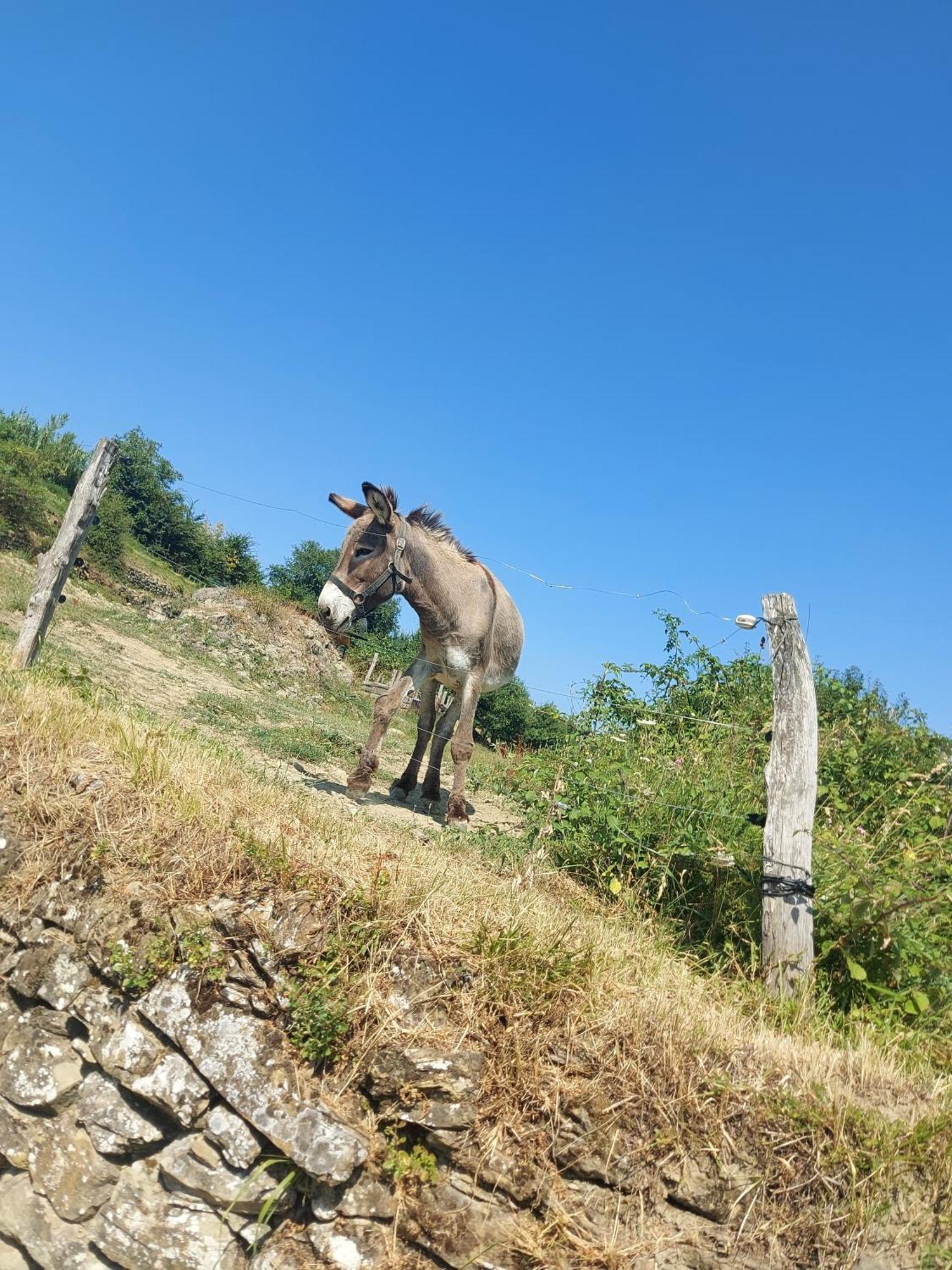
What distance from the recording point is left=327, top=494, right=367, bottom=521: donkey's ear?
8625mm

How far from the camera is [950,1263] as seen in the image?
3.46 metres

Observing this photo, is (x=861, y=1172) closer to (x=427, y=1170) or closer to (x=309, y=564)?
(x=427, y=1170)

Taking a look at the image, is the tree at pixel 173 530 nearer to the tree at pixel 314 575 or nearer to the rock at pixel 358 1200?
the tree at pixel 314 575

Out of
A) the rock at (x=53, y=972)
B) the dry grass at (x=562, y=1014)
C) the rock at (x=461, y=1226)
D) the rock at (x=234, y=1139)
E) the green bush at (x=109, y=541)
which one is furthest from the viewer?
the green bush at (x=109, y=541)

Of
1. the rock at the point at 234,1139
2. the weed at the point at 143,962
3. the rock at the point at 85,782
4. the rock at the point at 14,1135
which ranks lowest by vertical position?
the rock at the point at 14,1135

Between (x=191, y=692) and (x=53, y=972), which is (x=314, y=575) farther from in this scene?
(x=53, y=972)

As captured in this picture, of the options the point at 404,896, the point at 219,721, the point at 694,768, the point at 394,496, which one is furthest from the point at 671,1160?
the point at 219,721

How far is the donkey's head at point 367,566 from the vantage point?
7.99 m

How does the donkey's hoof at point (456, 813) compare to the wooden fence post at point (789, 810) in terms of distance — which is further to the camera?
the donkey's hoof at point (456, 813)

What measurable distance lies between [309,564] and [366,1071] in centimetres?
3754

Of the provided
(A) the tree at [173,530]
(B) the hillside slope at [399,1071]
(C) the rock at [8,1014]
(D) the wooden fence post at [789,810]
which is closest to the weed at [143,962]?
(B) the hillside slope at [399,1071]

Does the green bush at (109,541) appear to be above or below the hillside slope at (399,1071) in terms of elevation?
above

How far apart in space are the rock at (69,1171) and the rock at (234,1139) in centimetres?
83

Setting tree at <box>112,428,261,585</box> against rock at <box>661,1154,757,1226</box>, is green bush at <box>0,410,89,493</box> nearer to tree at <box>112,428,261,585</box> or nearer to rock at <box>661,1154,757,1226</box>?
tree at <box>112,428,261,585</box>
